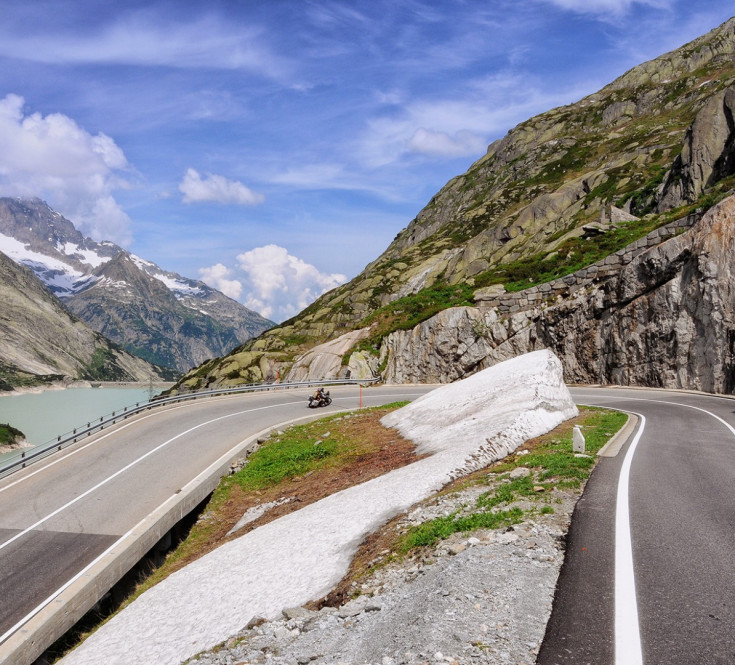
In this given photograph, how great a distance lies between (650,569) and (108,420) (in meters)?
26.6

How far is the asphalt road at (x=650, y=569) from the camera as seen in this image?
4.36 metres

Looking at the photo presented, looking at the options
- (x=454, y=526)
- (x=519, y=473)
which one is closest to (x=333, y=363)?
(x=519, y=473)

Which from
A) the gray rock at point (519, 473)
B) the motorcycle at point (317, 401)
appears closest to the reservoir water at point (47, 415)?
the motorcycle at point (317, 401)

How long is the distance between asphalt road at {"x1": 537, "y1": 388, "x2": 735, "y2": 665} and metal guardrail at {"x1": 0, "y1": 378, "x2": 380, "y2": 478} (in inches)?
688

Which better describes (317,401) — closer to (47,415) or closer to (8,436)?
(8,436)

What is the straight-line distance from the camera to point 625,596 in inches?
206

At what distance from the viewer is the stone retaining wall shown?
109ft

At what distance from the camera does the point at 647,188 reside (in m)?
70.9

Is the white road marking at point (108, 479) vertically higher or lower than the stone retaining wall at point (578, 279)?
lower

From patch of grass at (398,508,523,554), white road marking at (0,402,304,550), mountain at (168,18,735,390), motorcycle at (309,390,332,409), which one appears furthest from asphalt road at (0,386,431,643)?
mountain at (168,18,735,390)

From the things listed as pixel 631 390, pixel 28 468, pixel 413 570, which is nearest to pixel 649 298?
pixel 631 390

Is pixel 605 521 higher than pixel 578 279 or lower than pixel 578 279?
lower

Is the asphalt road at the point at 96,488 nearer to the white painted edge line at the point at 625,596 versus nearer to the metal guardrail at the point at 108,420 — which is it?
the metal guardrail at the point at 108,420

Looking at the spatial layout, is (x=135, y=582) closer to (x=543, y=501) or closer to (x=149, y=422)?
(x=543, y=501)
